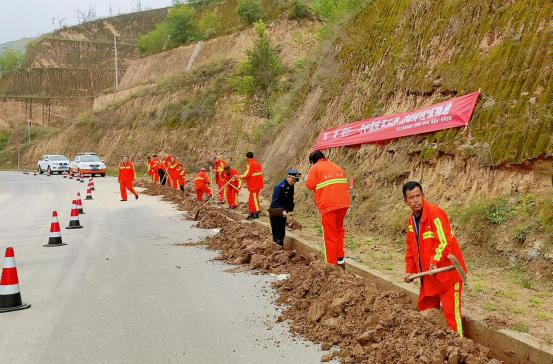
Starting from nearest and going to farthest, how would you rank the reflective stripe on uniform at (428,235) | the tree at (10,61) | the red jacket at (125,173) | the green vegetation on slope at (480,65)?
the reflective stripe on uniform at (428,235) → the green vegetation on slope at (480,65) → the red jacket at (125,173) → the tree at (10,61)

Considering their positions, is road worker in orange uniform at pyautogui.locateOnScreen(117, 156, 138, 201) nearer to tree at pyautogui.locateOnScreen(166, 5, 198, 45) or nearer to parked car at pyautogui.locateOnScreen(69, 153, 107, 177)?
parked car at pyautogui.locateOnScreen(69, 153, 107, 177)

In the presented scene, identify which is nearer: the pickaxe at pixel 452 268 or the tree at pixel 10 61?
the pickaxe at pixel 452 268

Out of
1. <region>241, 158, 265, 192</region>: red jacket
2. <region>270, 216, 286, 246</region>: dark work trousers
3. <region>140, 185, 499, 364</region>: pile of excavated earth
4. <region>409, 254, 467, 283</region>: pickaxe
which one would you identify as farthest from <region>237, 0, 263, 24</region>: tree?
<region>409, 254, 467, 283</region>: pickaxe

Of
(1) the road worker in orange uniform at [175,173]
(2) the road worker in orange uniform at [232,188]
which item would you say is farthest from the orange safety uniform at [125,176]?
(2) the road worker in orange uniform at [232,188]

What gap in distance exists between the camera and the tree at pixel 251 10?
162 feet

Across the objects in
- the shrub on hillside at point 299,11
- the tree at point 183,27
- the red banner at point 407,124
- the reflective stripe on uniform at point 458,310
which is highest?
the tree at point 183,27

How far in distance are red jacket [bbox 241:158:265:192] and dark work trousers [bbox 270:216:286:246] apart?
14.5 feet

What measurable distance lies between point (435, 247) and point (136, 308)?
11.2ft

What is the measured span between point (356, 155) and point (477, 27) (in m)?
4.02

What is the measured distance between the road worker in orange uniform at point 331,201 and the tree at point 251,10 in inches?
1722

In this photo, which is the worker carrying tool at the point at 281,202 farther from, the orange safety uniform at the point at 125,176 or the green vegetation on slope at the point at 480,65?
the orange safety uniform at the point at 125,176

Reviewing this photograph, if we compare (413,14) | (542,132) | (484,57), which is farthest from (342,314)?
(413,14)

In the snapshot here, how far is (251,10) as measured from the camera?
4938 centimetres

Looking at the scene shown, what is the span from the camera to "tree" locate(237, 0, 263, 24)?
162 ft
